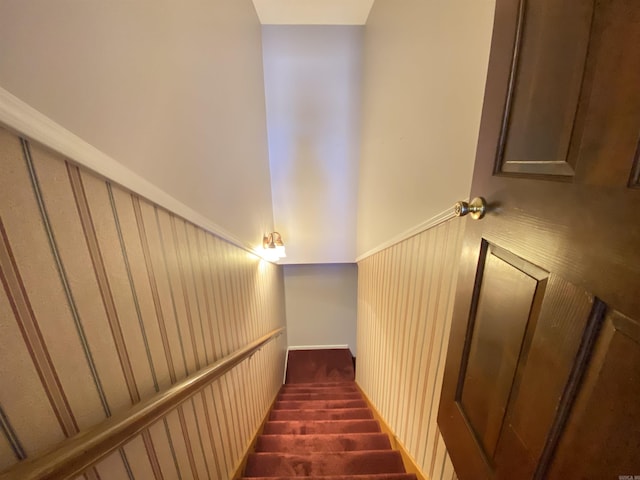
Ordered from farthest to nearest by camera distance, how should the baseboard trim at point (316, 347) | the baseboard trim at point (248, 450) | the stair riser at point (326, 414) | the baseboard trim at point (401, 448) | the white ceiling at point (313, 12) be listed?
the baseboard trim at point (316, 347) < the white ceiling at point (313, 12) < the stair riser at point (326, 414) < the baseboard trim at point (248, 450) < the baseboard trim at point (401, 448)

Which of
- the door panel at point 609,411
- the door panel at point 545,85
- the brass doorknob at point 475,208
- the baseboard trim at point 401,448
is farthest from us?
the baseboard trim at point 401,448

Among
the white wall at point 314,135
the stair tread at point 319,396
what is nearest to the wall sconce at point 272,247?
the white wall at point 314,135

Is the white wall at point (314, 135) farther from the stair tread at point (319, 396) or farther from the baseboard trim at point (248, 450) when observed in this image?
the baseboard trim at point (248, 450)

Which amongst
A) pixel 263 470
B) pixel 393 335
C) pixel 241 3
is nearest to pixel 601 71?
pixel 393 335

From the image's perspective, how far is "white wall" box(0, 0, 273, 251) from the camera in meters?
0.53

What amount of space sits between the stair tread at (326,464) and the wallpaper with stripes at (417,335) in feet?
0.44

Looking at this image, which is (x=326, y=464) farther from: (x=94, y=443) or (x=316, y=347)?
(x=316, y=347)

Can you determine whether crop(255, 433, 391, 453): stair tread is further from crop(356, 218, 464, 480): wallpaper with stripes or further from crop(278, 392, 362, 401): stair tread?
crop(278, 392, 362, 401): stair tread

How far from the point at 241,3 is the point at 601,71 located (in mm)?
2441

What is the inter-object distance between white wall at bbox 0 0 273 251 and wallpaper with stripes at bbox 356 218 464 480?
106 centimetres

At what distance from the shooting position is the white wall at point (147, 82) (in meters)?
0.53

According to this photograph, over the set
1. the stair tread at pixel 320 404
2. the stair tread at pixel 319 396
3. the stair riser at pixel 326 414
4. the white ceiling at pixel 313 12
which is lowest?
the stair tread at pixel 319 396

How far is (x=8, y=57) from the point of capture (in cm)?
47

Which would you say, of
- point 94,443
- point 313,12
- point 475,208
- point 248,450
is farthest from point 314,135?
point 94,443
